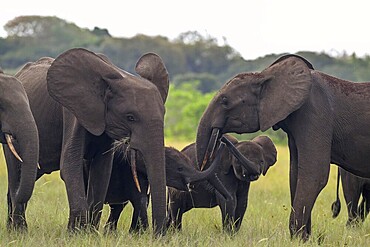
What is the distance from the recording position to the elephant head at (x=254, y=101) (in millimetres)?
6980

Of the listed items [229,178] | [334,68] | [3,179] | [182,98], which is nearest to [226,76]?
[334,68]

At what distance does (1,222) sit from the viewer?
24.6ft

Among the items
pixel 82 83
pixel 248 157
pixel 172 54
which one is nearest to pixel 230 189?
pixel 248 157

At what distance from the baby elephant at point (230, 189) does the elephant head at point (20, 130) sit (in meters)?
1.70

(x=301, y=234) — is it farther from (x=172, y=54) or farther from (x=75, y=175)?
(x=172, y=54)

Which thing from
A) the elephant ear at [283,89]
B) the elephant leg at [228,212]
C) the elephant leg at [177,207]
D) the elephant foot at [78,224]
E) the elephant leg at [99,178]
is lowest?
the elephant leg at [177,207]

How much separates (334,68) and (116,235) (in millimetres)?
41971

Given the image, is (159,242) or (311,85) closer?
(159,242)

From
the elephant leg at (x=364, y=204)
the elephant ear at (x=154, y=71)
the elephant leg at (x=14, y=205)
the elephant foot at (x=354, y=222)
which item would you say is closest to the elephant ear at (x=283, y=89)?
the elephant ear at (x=154, y=71)

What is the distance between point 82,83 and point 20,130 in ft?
2.30

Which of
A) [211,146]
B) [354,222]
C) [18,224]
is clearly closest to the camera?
[18,224]

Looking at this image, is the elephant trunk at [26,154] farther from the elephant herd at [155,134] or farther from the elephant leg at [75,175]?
the elephant leg at [75,175]

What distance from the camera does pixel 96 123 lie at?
6539 mm

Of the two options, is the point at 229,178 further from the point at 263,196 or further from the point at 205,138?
the point at 263,196
